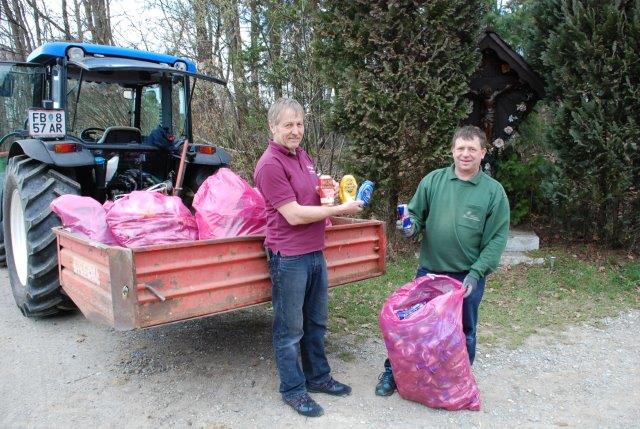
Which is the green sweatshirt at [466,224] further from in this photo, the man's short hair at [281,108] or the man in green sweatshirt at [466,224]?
the man's short hair at [281,108]

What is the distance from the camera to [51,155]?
4.24 m

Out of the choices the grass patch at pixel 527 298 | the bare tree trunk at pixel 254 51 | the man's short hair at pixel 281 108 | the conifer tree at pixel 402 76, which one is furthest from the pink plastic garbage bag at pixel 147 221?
the bare tree trunk at pixel 254 51

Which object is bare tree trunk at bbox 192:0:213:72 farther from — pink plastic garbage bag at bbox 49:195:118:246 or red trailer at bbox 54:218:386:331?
red trailer at bbox 54:218:386:331

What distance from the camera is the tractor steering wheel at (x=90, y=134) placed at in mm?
5660

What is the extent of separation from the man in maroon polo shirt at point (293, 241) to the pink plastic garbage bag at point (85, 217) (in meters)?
1.04

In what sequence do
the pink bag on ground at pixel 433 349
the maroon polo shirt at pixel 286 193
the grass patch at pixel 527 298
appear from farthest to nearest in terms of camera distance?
the grass patch at pixel 527 298
the pink bag on ground at pixel 433 349
the maroon polo shirt at pixel 286 193

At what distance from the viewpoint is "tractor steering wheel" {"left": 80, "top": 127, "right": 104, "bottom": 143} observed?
566 centimetres

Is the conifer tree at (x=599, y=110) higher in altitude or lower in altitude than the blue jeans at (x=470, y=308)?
higher

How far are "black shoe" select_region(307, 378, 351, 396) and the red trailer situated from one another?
63cm

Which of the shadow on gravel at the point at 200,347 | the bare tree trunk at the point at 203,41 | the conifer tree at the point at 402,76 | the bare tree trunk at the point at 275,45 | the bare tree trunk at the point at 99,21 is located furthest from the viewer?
the bare tree trunk at the point at 99,21

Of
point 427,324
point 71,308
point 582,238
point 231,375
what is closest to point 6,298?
point 71,308

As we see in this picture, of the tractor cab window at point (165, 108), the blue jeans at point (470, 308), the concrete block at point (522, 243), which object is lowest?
the concrete block at point (522, 243)

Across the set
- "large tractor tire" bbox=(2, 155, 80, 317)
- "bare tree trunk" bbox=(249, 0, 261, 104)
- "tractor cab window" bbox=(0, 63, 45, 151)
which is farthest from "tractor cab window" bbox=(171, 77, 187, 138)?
"bare tree trunk" bbox=(249, 0, 261, 104)

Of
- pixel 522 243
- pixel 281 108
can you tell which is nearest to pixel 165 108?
pixel 281 108
